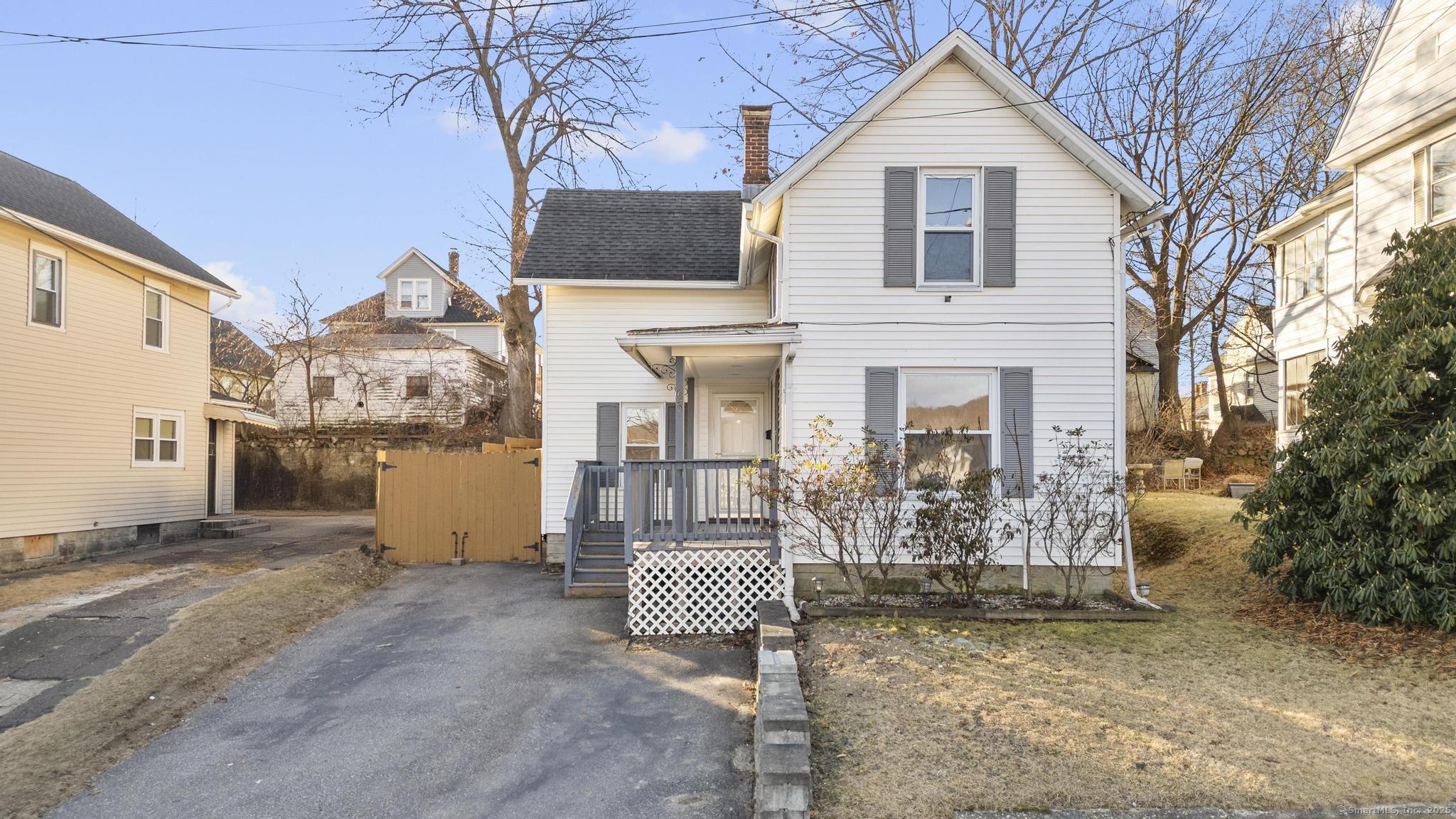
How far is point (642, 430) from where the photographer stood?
45.0 ft

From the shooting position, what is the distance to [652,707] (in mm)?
7211

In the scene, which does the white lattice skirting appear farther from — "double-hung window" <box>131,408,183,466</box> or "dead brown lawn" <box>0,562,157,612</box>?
"double-hung window" <box>131,408,183,466</box>

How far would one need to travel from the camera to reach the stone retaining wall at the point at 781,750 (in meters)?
4.94

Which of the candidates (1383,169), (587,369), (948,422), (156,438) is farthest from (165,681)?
(1383,169)

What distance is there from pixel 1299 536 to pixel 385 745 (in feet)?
30.1

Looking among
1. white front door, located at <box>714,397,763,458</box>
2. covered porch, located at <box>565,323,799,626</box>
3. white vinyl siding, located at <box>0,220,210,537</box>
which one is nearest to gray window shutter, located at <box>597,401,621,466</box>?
covered porch, located at <box>565,323,799,626</box>

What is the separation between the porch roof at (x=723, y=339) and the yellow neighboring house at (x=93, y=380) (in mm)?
10800

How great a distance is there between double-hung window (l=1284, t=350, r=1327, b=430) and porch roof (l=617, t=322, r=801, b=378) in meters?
12.8

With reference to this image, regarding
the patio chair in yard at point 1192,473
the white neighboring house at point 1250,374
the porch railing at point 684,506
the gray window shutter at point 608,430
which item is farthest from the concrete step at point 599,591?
the white neighboring house at point 1250,374

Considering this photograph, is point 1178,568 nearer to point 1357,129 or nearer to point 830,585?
point 830,585

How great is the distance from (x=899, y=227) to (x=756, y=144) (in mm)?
3127

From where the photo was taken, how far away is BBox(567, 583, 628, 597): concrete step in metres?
11.3

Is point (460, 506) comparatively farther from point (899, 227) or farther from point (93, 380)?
point (899, 227)

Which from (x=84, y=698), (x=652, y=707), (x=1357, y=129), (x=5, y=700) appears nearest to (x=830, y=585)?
(x=652, y=707)
